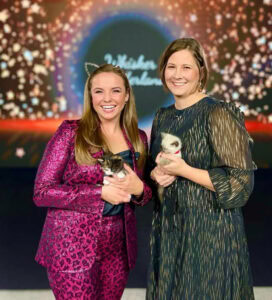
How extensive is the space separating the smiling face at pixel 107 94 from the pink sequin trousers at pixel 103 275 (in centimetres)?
43

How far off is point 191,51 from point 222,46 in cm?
540

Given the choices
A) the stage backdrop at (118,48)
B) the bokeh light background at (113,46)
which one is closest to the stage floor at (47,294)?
the stage backdrop at (118,48)

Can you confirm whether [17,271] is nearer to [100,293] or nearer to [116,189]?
[100,293]

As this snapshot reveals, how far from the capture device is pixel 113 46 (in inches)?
272

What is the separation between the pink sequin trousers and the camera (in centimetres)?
161

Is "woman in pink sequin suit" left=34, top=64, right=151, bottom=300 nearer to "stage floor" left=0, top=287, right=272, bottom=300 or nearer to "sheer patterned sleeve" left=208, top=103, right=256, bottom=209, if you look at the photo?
"sheer patterned sleeve" left=208, top=103, right=256, bottom=209

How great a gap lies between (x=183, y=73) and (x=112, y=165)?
17.9 inches

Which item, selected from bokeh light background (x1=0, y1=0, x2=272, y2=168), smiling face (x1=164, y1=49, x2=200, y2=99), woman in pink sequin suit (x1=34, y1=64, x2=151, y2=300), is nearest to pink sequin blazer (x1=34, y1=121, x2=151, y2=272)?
woman in pink sequin suit (x1=34, y1=64, x2=151, y2=300)

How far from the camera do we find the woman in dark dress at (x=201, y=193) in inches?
60.4

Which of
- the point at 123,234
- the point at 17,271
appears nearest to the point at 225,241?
the point at 123,234

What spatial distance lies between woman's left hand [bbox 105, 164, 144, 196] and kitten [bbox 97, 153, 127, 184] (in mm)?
21

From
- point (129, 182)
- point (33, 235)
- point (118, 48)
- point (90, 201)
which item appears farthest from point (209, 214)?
point (118, 48)

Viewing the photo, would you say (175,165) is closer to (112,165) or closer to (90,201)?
(112,165)

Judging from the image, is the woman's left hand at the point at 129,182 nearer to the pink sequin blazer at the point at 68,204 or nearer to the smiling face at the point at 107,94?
the pink sequin blazer at the point at 68,204
